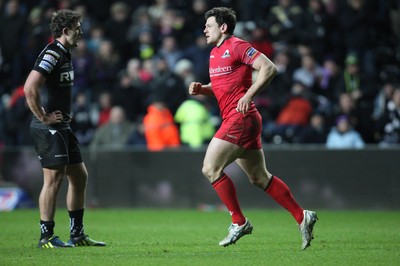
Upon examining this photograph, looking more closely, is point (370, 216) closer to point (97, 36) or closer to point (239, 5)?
point (239, 5)

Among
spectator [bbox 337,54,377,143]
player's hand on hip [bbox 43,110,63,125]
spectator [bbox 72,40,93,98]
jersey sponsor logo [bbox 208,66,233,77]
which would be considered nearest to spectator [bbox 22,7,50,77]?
spectator [bbox 72,40,93,98]

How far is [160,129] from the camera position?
53.5 feet

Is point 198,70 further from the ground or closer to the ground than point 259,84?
closer to the ground

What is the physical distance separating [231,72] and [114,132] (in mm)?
7826

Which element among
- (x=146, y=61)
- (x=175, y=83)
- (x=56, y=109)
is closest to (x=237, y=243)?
(x=56, y=109)

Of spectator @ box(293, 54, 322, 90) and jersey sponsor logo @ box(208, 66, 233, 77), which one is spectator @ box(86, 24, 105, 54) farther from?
jersey sponsor logo @ box(208, 66, 233, 77)

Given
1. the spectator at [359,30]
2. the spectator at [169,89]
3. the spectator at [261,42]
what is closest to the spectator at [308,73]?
the spectator at [261,42]

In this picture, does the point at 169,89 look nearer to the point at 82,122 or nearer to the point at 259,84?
the point at 82,122

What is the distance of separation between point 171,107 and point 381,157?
4.18 metres

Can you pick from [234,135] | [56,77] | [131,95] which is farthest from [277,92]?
[56,77]

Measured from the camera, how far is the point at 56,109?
9102mm

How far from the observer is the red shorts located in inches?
351

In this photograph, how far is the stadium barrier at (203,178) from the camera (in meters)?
14.9

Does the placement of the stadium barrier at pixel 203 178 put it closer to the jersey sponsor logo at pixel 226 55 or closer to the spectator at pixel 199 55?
the spectator at pixel 199 55
